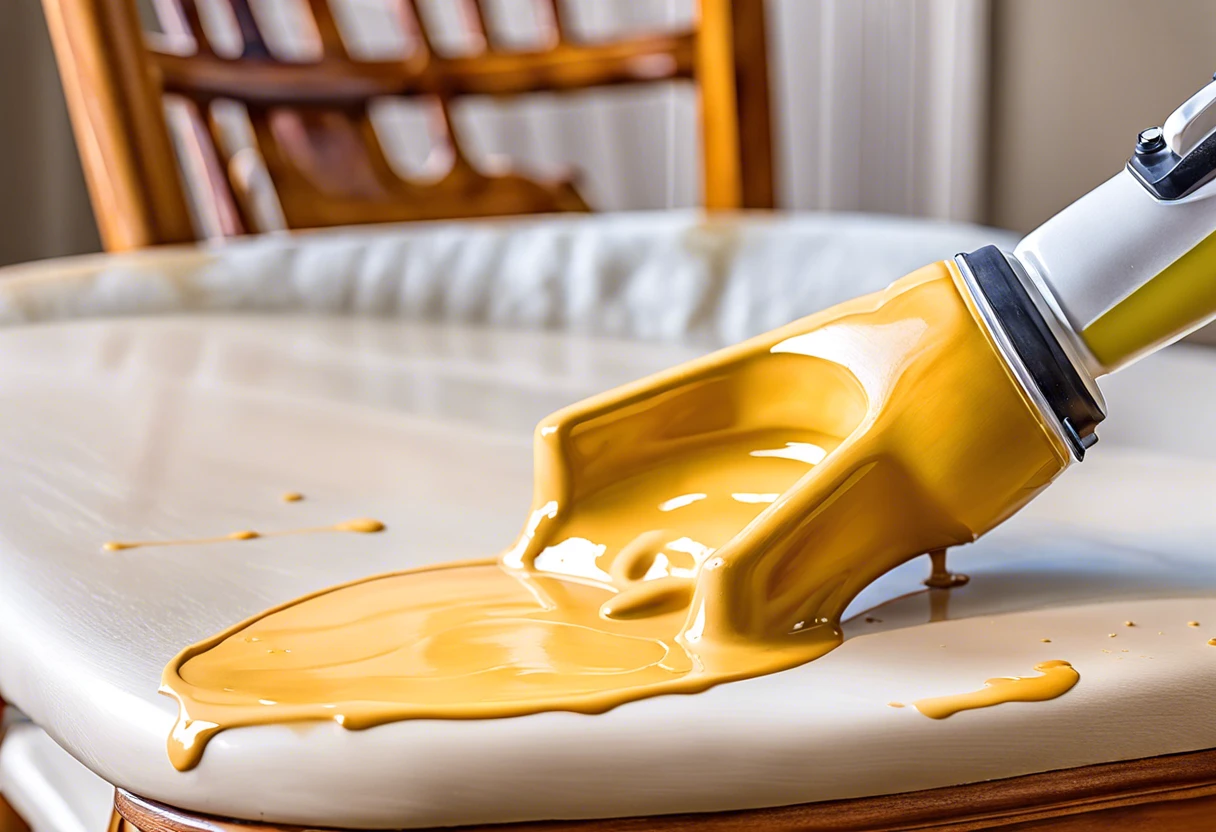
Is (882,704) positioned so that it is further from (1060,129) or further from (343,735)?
(1060,129)

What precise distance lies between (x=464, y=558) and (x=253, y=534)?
1.9 inches

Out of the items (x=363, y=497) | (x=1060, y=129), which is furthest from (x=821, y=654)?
(x=1060, y=129)

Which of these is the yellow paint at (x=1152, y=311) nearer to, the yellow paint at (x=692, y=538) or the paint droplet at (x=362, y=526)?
the yellow paint at (x=692, y=538)

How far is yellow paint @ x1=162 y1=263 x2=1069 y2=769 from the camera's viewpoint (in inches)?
6.6

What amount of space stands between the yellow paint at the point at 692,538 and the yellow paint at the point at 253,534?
40 millimetres

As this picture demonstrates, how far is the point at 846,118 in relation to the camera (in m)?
1.43

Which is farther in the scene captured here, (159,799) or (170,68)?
(170,68)

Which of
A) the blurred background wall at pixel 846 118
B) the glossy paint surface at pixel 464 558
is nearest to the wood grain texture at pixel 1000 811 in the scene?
the glossy paint surface at pixel 464 558

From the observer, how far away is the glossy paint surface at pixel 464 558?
0.15 meters

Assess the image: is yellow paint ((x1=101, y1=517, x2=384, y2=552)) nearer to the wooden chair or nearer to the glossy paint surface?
the glossy paint surface

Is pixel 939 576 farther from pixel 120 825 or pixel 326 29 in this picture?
pixel 326 29

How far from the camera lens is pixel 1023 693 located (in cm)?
16

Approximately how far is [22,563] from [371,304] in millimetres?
357

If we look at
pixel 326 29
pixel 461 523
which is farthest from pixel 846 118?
pixel 461 523
